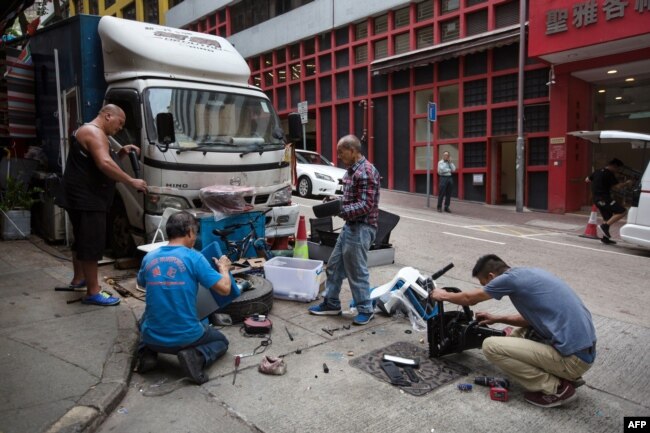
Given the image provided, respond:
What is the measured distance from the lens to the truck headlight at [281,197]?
749 cm

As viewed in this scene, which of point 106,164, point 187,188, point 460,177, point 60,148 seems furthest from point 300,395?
point 460,177

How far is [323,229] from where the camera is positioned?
26.2 ft

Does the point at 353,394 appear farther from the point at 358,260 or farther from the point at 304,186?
the point at 304,186

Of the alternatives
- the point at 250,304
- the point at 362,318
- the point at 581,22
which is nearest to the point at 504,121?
the point at 581,22

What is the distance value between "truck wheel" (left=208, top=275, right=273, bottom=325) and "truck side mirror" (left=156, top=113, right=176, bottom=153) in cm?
216

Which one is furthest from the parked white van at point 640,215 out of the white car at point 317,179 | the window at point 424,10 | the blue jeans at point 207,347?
the window at point 424,10

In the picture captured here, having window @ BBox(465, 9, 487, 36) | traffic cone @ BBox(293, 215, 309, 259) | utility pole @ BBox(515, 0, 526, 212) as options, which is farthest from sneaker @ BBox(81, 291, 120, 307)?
window @ BBox(465, 9, 487, 36)

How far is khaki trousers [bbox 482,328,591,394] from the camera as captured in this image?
3.62 m

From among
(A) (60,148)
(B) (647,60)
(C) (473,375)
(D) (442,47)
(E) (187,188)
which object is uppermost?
(D) (442,47)

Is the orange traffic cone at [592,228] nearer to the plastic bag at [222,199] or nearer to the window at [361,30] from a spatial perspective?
the plastic bag at [222,199]

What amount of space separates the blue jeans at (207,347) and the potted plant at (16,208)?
565cm

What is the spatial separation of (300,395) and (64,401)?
1573 mm

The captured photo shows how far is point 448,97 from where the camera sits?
17.6 meters

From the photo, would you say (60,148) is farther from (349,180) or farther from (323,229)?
(349,180)
